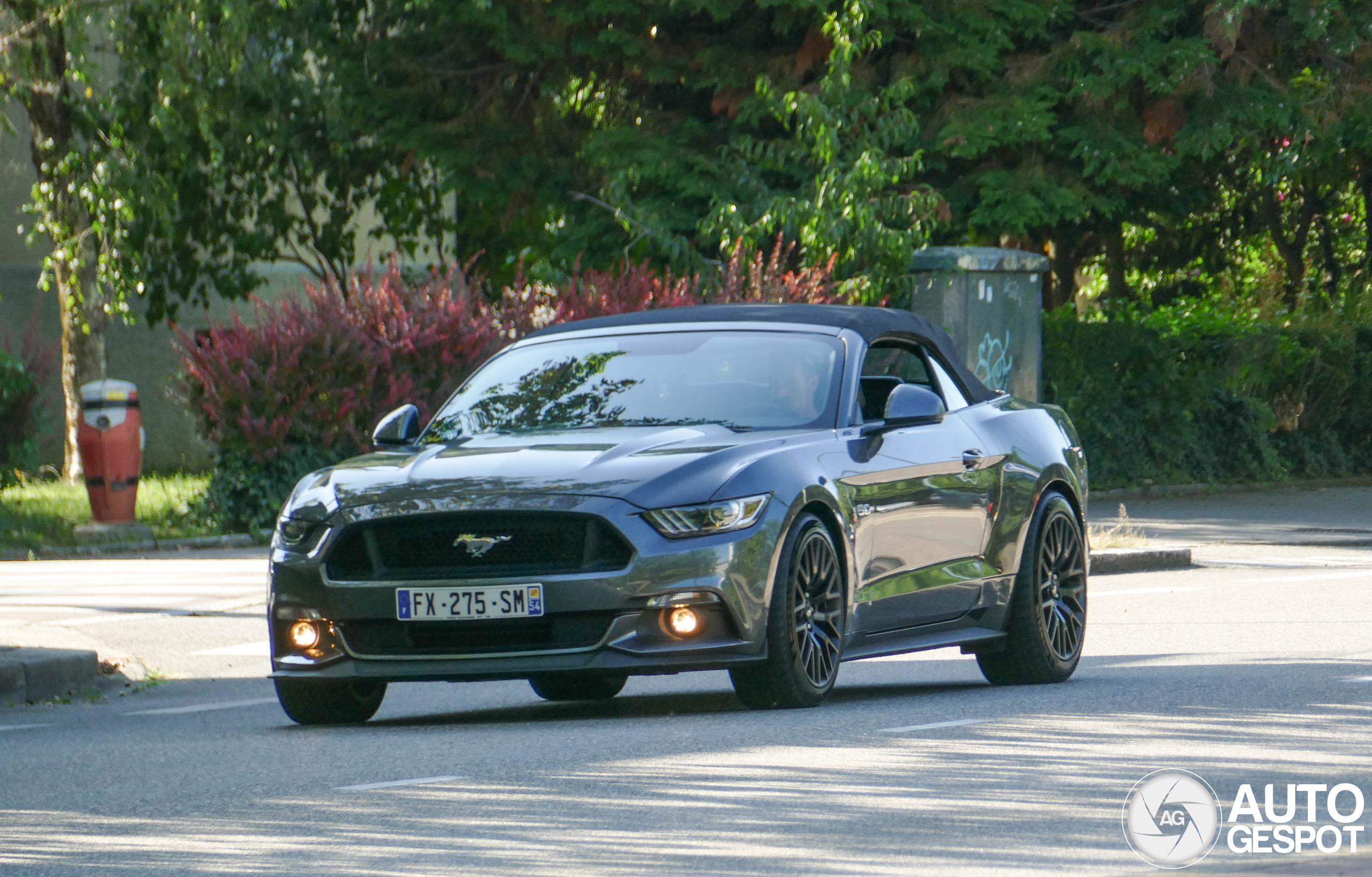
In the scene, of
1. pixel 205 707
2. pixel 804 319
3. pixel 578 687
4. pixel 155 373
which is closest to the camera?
pixel 804 319

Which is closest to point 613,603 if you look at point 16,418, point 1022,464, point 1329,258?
point 1022,464

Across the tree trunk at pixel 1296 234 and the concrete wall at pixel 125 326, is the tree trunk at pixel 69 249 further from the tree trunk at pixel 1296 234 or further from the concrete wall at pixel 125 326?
the tree trunk at pixel 1296 234


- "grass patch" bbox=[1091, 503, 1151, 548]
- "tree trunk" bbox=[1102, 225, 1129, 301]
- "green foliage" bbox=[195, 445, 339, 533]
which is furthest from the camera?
"tree trunk" bbox=[1102, 225, 1129, 301]

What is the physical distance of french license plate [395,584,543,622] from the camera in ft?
26.6

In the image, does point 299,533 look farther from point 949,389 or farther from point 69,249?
point 69,249

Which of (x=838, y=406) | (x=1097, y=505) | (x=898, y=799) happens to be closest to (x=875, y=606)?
(x=838, y=406)

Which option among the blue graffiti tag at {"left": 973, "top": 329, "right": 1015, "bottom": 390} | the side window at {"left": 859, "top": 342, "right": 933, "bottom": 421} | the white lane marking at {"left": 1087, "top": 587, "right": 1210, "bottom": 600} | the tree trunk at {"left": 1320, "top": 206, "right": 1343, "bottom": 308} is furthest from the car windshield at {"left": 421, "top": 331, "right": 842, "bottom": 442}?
the tree trunk at {"left": 1320, "top": 206, "right": 1343, "bottom": 308}

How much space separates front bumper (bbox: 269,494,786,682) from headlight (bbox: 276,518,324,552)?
2.4 inches

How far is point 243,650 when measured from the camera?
1277 centimetres

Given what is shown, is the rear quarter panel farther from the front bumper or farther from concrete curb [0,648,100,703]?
concrete curb [0,648,100,703]

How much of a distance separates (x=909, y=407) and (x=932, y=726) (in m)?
1.39

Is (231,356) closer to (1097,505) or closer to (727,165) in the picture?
(727,165)

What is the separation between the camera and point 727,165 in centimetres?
2467

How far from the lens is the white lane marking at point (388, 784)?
23.0ft
